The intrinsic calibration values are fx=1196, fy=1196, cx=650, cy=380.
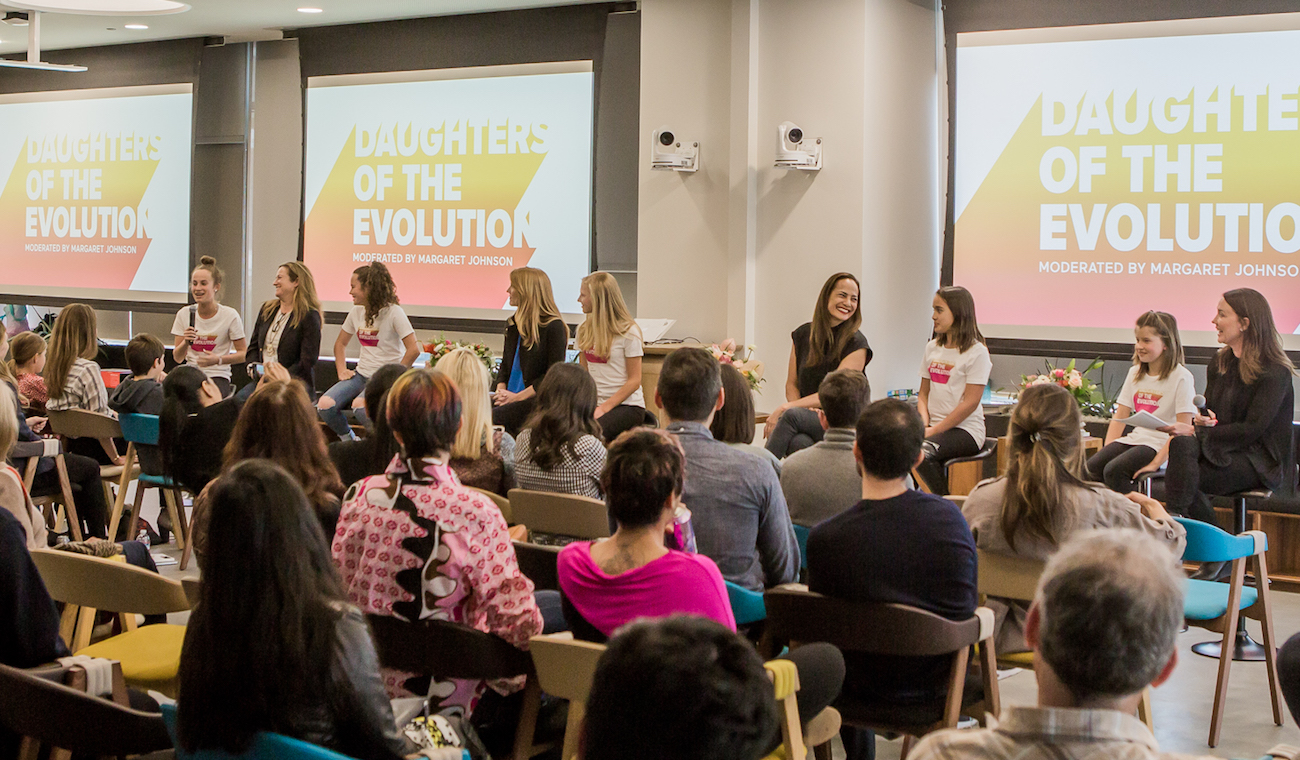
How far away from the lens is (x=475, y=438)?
404cm

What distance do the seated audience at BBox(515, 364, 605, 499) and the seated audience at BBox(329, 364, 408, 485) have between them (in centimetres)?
44

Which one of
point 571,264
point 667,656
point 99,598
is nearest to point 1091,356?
point 571,264

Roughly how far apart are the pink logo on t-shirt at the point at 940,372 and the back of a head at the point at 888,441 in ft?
10.2

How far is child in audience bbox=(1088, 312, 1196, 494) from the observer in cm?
544

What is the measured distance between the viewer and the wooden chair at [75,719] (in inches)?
78.6

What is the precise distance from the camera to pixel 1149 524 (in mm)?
3195

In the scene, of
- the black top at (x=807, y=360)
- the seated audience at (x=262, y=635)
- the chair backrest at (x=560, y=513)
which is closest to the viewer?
the seated audience at (x=262, y=635)

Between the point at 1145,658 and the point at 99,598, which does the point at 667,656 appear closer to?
the point at 1145,658

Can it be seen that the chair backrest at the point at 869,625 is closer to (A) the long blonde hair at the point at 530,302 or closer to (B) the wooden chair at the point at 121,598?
(B) the wooden chair at the point at 121,598

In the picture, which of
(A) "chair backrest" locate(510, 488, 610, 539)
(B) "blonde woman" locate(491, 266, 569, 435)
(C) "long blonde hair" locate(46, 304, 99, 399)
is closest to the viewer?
(A) "chair backrest" locate(510, 488, 610, 539)

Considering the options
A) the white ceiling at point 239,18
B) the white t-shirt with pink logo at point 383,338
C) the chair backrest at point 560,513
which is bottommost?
the chair backrest at point 560,513

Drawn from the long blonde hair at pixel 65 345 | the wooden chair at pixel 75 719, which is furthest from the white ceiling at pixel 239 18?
the wooden chair at pixel 75 719

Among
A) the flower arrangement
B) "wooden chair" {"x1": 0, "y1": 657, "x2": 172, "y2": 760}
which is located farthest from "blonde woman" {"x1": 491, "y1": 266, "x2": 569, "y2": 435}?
"wooden chair" {"x1": 0, "y1": 657, "x2": 172, "y2": 760}

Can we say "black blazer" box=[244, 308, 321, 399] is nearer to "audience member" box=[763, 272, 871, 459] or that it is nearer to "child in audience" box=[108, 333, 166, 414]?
"child in audience" box=[108, 333, 166, 414]
